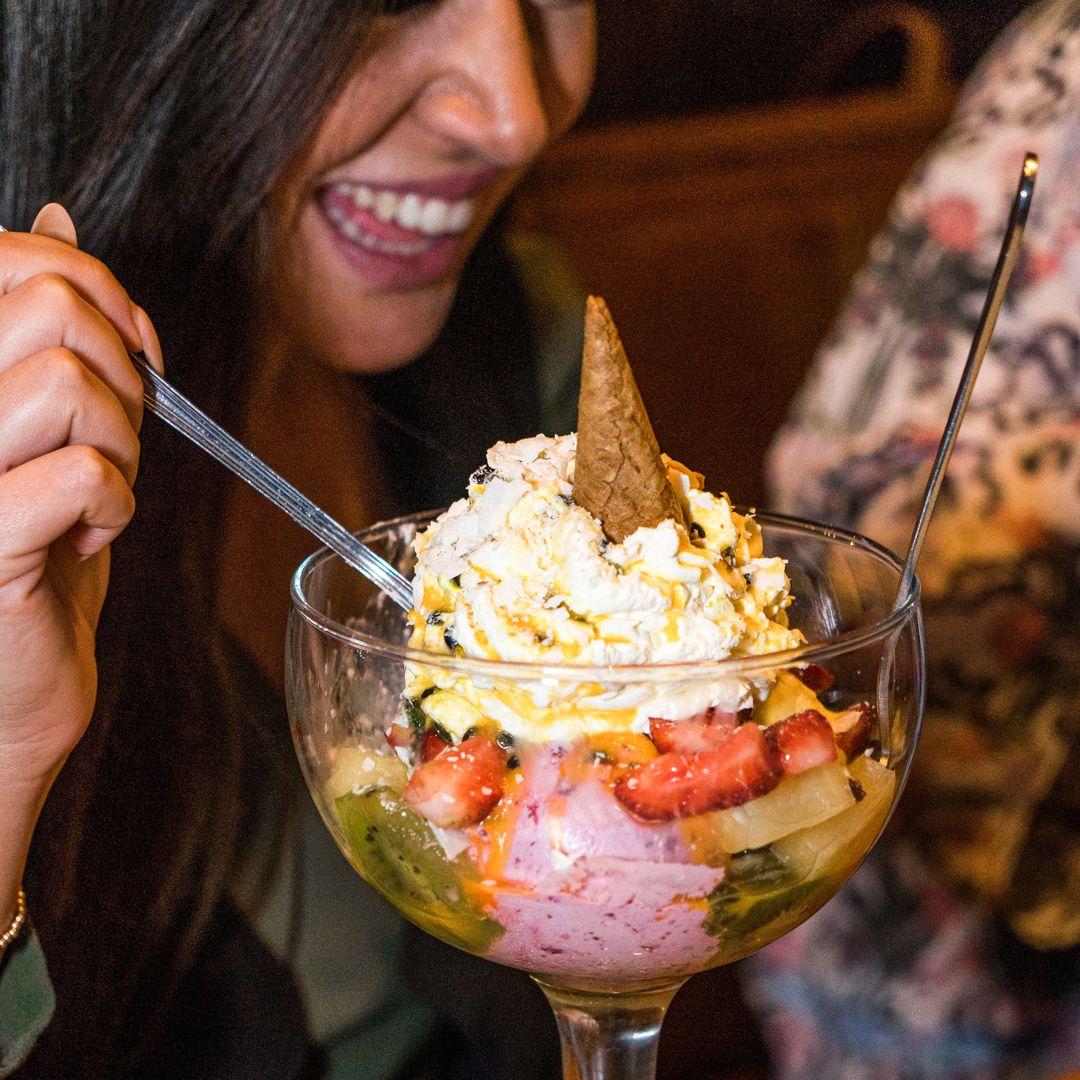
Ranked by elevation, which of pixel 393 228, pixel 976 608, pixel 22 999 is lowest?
pixel 976 608

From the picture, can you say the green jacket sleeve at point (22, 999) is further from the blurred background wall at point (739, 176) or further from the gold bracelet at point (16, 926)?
the blurred background wall at point (739, 176)

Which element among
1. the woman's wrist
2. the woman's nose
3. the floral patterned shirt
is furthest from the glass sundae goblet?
the floral patterned shirt

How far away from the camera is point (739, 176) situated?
2.45 metres

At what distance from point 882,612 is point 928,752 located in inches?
37.9

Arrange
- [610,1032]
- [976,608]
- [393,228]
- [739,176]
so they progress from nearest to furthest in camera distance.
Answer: [610,1032] < [393,228] < [976,608] < [739,176]

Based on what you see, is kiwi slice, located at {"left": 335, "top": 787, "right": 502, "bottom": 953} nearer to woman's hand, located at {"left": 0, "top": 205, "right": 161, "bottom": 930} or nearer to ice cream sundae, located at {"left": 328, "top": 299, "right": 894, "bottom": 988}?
ice cream sundae, located at {"left": 328, "top": 299, "right": 894, "bottom": 988}

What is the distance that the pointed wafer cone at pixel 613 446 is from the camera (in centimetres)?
58

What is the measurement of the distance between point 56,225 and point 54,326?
102 millimetres

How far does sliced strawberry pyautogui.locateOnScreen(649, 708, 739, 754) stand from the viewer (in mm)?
523

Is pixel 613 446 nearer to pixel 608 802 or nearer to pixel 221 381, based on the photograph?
pixel 608 802

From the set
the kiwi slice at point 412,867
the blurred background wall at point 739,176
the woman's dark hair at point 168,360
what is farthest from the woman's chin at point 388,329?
the blurred background wall at point 739,176

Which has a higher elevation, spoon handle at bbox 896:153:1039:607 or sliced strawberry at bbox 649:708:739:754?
spoon handle at bbox 896:153:1039:607

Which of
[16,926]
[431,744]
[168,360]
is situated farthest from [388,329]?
[431,744]

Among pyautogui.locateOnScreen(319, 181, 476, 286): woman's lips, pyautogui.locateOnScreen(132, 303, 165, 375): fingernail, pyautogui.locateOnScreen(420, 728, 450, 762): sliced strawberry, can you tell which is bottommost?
pyautogui.locateOnScreen(319, 181, 476, 286): woman's lips
